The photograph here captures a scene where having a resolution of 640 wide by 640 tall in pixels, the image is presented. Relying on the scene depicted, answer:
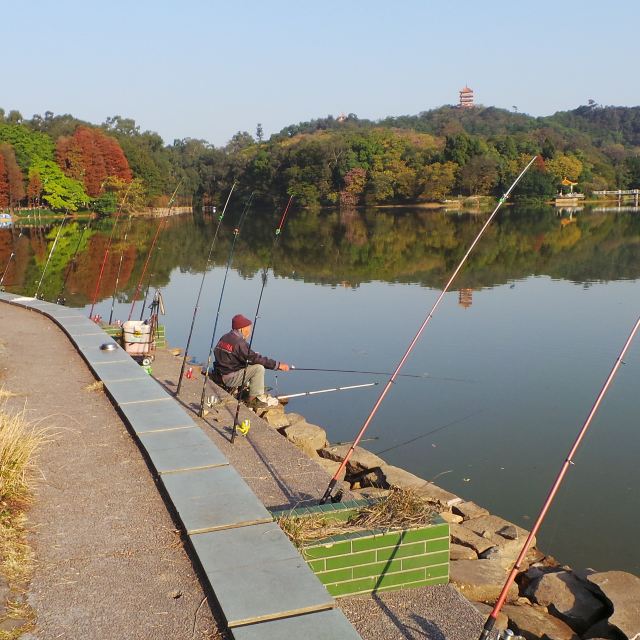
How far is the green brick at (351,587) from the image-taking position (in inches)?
173

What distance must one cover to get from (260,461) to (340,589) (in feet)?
7.08

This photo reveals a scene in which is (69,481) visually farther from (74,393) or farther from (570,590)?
(570,590)

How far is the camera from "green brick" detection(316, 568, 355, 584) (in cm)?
435

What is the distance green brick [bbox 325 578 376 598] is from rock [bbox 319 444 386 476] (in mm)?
3460

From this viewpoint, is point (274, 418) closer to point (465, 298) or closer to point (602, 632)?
point (602, 632)

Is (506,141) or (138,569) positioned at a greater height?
(506,141)

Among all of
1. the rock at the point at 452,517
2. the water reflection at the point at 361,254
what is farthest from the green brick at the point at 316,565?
the water reflection at the point at 361,254

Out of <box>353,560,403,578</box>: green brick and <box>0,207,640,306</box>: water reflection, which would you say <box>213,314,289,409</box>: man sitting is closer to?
<box>353,560,403,578</box>: green brick

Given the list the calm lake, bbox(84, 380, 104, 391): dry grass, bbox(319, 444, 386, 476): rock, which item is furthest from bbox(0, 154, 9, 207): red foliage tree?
bbox(319, 444, 386, 476): rock

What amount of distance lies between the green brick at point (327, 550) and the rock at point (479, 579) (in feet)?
4.04

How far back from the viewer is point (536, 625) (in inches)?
200

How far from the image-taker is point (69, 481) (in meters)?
5.38

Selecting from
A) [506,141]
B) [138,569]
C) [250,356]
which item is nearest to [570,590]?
[138,569]

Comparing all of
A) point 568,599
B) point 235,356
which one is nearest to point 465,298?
point 235,356
